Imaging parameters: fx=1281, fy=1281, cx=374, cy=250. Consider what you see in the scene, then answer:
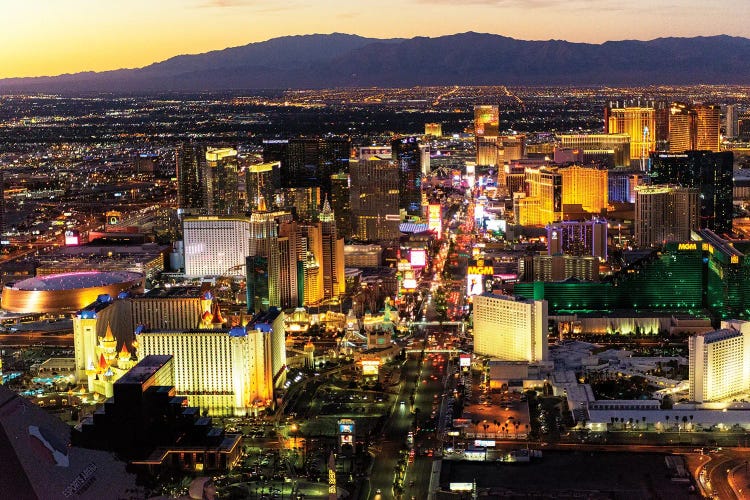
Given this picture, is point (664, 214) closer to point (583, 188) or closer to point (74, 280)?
point (583, 188)

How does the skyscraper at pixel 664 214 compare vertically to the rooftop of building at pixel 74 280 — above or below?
above

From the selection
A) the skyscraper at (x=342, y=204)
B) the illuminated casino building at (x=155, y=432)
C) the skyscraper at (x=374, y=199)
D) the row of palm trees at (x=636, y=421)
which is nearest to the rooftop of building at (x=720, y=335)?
the row of palm trees at (x=636, y=421)

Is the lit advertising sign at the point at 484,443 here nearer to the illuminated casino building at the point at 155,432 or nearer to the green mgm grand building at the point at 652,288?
the illuminated casino building at the point at 155,432

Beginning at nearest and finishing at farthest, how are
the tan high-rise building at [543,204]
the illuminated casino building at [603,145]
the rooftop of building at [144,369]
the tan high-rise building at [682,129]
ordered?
the rooftop of building at [144,369] < the tan high-rise building at [543,204] < the tan high-rise building at [682,129] < the illuminated casino building at [603,145]

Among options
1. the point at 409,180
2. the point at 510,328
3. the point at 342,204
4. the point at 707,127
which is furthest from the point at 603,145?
the point at 510,328

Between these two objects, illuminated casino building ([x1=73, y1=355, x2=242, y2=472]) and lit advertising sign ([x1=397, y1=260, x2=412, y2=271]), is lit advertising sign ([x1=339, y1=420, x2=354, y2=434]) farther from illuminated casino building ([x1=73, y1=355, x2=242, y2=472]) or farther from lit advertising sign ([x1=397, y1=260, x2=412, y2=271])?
lit advertising sign ([x1=397, y1=260, x2=412, y2=271])

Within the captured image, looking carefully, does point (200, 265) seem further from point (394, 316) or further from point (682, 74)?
point (682, 74)

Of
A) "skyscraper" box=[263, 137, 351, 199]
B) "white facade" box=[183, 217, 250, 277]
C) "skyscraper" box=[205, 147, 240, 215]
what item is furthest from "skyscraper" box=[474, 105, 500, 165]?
"white facade" box=[183, 217, 250, 277]

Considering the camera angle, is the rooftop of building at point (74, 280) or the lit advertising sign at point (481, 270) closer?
the rooftop of building at point (74, 280)
